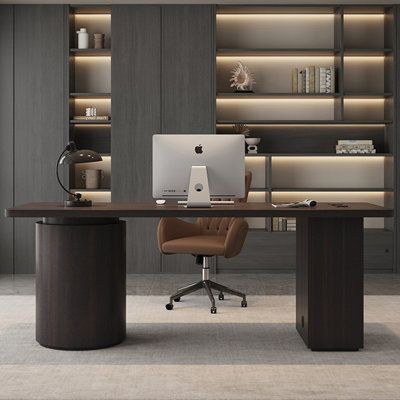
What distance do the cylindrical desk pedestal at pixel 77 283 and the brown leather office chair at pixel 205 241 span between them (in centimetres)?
126

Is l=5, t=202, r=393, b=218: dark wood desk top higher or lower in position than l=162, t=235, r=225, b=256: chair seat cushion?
higher

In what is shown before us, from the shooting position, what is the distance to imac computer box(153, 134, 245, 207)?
4.65 metres

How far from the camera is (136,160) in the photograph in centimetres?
748

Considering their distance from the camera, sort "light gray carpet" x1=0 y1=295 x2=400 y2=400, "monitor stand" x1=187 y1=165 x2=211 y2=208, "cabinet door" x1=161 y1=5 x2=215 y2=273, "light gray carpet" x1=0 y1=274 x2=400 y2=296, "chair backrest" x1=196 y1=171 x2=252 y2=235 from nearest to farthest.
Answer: "light gray carpet" x1=0 y1=295 x2=400 y2=400 → "monitor stand" x1=187 y1=165 x2=211 y2=208 → "chair backrest" x1=196 y1=171 x2=252 y2=235 → "light gray carpet" x1=0 y1=274 x2=400 y2=296 → "cabinet door" x1=161 y1=5 x2=215 y2=273

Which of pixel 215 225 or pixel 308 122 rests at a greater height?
pixel 308 122

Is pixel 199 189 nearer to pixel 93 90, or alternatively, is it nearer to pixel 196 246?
pixel 196 246

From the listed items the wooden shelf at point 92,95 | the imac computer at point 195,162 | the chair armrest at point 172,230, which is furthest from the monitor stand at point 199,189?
the wooden shelf at point 92,95

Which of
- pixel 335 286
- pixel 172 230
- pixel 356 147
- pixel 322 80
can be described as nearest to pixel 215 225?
pixel 172 230

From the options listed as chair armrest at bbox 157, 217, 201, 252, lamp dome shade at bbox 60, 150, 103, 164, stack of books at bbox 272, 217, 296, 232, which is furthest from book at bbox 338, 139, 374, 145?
lamp dome shade at bbox 60, 150, 103, 164

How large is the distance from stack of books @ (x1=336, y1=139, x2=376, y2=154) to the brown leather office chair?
1.94m

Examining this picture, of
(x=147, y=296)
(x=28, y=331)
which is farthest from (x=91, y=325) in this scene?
(x=147, y=296)

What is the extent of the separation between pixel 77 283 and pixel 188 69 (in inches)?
148

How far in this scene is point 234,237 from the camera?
18.1 feet

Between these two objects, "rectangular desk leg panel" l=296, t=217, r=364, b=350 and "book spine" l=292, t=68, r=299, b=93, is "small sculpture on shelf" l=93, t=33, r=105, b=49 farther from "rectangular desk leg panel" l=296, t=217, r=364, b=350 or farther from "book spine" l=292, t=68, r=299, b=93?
"rectangular desk leg panel" l=296, t=217, r=364, b=350
